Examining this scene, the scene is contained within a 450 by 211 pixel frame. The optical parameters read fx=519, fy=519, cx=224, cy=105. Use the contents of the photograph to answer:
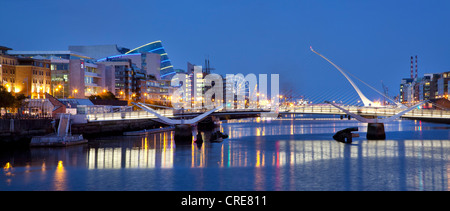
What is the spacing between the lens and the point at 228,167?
30.9m

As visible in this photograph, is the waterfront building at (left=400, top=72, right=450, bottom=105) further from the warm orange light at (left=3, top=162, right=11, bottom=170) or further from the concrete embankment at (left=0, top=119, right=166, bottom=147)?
the warm orange light at (left=3, top=162, right=11, bottom=170)

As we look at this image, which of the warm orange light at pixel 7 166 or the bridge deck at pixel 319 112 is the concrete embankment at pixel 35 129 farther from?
the warm orange light at pixel 7 166

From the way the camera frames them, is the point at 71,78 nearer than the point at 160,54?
Yes

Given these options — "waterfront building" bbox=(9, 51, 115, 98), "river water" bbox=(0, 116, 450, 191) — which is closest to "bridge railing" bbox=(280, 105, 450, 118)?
"river water" bbox=(0, 116, 450, 191)

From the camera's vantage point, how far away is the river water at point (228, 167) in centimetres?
2512

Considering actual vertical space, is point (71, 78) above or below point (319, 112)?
above

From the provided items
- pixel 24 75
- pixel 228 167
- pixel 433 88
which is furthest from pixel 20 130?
pixel 433 88

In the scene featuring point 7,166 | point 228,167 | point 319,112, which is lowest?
point 228,167

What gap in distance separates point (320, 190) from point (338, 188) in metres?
1.04

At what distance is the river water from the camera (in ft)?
82.4

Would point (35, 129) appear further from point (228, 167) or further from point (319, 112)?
point (319, 112)

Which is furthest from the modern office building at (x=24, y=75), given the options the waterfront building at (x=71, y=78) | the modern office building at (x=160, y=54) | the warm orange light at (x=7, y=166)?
the modern office building at (x=160, y=54)
